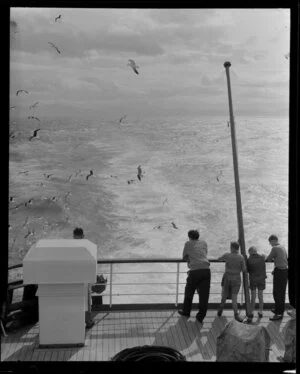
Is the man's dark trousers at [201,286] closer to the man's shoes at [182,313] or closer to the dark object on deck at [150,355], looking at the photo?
the man's shoes at [182,313]

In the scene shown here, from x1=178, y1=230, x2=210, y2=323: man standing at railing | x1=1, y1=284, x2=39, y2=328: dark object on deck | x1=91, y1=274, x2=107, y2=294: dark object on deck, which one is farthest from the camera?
x1=91, y1=274, x2=107, y2=294: dark object on deck

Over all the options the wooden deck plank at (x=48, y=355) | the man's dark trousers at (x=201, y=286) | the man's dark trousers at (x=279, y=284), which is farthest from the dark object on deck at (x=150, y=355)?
the man's dark trousers at (x=279, y=284)

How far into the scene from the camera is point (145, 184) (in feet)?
48.9

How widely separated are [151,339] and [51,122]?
41.4 ft

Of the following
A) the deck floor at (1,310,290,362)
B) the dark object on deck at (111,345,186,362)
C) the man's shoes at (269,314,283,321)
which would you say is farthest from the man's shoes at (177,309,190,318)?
the dark object on deck at (111,345,186,362)

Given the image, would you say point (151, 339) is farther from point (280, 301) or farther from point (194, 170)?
point (194, 170)

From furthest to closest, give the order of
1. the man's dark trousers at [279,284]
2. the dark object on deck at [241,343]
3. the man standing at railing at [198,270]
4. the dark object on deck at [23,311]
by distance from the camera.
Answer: the man's dark trousers at [279,284] → the man standing at railing at [198,270] → the dark object on deck at [23,311] → the dark object on deck at [241,343]

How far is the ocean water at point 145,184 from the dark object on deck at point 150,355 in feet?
29.0

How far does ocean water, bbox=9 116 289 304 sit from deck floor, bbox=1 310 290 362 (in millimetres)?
8034

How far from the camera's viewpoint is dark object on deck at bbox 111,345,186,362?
358cm

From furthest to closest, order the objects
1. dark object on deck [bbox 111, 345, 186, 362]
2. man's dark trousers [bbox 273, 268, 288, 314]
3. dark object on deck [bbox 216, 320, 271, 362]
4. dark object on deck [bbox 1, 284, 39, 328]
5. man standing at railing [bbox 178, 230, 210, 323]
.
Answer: man's dark trousers [bbox 273, 268, 288, 314] → man standing at railing [bbox 178, 230, 210, 323] → dark object on deck [bbox 1, 284, 39, 328] → dark object on deck [bbox 111, 345, 186, 362] → dark object on deck [bbox 216, 320, 271, 362]

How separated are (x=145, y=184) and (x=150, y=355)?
1138cm

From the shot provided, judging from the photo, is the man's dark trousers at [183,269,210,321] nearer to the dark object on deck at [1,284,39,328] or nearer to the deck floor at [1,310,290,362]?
the deck floor at [1,310,290,362]

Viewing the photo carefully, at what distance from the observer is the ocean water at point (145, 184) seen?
45.8 feet
